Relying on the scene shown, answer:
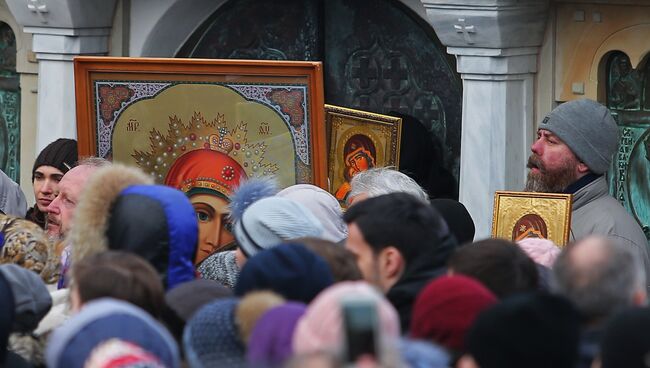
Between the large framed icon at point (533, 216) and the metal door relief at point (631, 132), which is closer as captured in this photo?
the large framed icon at point (533, 216)

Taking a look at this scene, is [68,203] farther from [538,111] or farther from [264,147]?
[538,111]

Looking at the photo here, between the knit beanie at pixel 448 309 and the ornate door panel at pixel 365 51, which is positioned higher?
the ornate door panel at pixel 365 51

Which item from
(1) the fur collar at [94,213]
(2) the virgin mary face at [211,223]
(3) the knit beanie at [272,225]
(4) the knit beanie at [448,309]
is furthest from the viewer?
(2) the virgin mary face at [211,223]

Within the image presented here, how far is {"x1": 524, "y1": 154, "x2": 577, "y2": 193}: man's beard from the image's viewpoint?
6246mm

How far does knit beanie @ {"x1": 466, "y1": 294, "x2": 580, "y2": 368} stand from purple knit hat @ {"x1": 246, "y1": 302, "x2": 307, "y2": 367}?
1.28ft

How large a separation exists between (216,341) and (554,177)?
258cm

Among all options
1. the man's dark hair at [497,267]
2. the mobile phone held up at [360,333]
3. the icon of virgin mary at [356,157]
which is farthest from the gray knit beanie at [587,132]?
the mobile phone held up at [360,333]

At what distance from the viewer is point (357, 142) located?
750 centimetres

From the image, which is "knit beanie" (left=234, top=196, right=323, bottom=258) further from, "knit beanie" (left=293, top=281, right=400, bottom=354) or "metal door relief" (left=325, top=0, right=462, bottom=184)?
"metal door relief" (left=325, top=0, right=462, bottom=184)

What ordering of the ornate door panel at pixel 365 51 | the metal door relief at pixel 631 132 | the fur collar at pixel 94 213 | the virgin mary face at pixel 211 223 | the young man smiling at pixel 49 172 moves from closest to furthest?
the fur collar at pixel 94 213
the virgin mary face at pixel 211 223
the young man smiling at pixel 49 172
the metal door relief at pixel 631 132
the ornate door panel at pixel 365 51

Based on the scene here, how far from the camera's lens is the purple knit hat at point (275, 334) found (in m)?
3.64

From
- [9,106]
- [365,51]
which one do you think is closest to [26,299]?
[365,51]

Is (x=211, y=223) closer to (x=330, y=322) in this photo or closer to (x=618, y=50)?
(x=618, y=50)

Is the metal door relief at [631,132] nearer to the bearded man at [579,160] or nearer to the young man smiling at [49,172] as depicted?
the bearded man at [579,160]
